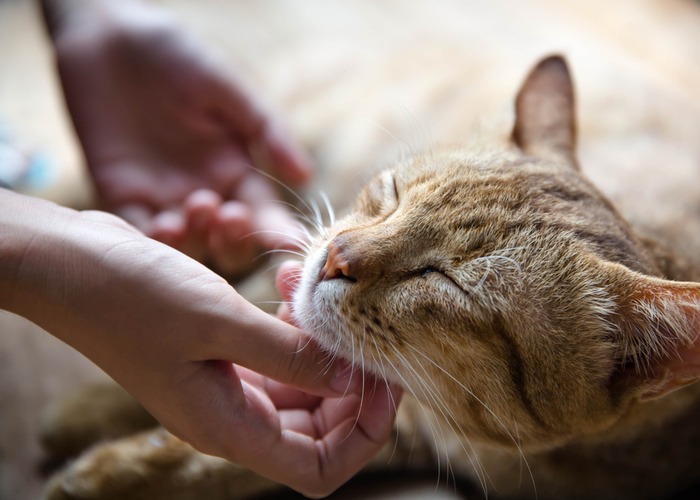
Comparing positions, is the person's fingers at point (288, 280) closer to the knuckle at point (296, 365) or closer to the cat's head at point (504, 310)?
the cat's head at point (504, 310)

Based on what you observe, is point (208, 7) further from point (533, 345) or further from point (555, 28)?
point (533, 345)

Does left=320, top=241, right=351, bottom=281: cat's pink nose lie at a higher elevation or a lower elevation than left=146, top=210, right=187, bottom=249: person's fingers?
higher

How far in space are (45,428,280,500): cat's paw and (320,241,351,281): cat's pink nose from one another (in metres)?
0.76

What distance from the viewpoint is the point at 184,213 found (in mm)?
1924

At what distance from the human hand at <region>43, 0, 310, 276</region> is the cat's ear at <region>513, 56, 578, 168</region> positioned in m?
0.87

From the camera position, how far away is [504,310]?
110 centimetres

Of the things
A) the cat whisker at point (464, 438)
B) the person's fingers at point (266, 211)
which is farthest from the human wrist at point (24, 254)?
the cat whisker at point (464, 438)

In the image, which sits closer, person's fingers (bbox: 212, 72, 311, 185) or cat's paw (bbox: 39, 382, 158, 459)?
cat's paw (bbox: 39, 382, 158, 459)

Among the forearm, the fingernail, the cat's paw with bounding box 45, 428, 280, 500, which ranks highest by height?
the forearm

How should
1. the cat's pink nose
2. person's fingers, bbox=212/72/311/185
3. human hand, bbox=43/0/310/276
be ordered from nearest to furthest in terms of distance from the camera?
the cat's pink nose, human hand, bbox=43/0/310/276, person's fingers, bbox=212/72/311/185

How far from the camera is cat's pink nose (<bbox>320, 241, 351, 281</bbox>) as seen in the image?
43.8 inches

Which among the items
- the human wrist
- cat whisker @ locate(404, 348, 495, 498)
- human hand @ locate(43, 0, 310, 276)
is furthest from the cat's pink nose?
human hand @ locate(43, 0, 310, 276)

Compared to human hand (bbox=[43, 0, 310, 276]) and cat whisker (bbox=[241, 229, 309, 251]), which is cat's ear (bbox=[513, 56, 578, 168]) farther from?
human hand (bbox=[43, 0, 310, 276])

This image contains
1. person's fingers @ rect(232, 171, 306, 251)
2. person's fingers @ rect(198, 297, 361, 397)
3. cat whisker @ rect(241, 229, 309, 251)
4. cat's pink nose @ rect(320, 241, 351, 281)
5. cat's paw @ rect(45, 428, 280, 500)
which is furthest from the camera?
person's fingers @ rect(232, 171, 306, 251)
